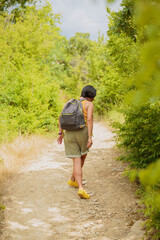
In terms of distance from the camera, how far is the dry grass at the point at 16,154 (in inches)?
207

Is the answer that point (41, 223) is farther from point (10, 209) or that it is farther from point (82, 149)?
point (82, 149)

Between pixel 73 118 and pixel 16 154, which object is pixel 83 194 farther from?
pixel 16 154

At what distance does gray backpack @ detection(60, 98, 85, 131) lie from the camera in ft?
12.8

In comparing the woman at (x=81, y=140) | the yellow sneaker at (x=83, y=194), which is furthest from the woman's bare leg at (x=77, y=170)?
the yellow sneaker at (x=83, y=194)

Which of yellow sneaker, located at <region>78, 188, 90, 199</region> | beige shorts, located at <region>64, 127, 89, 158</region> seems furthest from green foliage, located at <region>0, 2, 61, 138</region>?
yellow sneaker, located at <region>78, 188, 90, 199</region>

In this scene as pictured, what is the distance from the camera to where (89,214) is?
3.62m

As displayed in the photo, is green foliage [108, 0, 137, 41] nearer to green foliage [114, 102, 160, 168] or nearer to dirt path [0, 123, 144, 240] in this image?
green foliage [114, 102, 160, 168]

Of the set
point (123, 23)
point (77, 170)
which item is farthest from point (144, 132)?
point (123, 23)

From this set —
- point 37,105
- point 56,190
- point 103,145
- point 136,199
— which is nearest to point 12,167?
point 56,190

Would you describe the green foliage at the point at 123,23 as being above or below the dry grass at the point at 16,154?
above

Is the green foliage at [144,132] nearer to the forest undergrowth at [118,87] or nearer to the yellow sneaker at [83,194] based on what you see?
the forest undergrowth at [118,87]

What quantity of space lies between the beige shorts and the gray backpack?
0.15 meters

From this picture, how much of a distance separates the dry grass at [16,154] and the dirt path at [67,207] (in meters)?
0.28

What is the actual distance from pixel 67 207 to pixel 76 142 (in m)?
1.07
